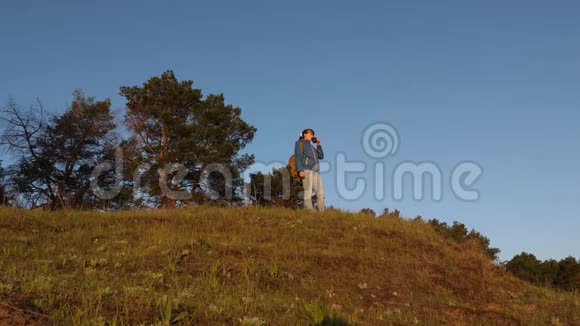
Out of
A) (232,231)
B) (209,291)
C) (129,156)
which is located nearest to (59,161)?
(129,156)

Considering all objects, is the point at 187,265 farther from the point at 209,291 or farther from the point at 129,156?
the point at 129,156

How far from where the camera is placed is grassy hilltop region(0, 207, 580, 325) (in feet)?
16.9

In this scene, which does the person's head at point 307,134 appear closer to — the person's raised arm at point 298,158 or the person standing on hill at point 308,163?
the person standing on hill at point 308,163

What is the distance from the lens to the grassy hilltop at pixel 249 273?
203 inches

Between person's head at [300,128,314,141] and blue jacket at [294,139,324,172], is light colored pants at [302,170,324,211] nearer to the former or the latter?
blue jacket at [294,139,324,172]

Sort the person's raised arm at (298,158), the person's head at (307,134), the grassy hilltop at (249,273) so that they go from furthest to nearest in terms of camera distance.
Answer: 1. the person's head at (307,134)
2. the person's raised arm at (298,158)
3. the grassy hilltop at (249,273)

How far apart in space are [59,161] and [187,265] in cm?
2597

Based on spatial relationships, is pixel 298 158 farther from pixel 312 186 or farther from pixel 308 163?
pixel 312 186

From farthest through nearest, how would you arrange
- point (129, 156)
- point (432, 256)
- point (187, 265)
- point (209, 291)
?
point (129, 156) < point (432, 256) < point (187, 265) < point (209, 291)

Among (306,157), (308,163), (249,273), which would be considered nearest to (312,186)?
(308,163)

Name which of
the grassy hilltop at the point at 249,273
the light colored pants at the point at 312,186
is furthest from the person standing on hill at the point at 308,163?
the grassy hilltop at the point at 249,273

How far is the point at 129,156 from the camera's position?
1233 inches

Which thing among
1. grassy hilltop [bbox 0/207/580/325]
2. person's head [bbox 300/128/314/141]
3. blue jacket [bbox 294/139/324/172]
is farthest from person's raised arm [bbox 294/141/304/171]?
grassy hilltop [bbox 0/207/580/325]

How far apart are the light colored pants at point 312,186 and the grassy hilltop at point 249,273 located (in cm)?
60
